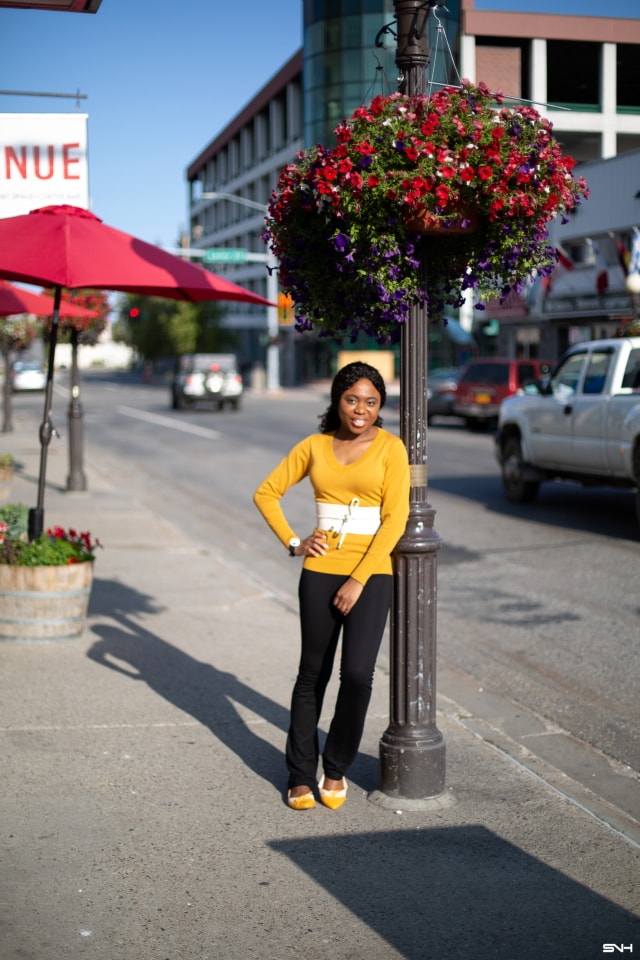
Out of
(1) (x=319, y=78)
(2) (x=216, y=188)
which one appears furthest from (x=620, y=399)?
(2) (x=216, y=188)

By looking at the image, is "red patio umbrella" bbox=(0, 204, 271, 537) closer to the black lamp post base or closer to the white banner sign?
the white banner sign

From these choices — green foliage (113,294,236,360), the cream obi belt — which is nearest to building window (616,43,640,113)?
the cream obi belt

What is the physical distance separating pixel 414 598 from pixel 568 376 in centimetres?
981

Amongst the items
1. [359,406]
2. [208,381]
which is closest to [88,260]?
[359,406]

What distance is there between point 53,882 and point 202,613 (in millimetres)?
4791

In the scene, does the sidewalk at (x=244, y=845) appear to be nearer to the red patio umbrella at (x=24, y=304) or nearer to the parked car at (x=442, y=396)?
the red patio umbrella at (x=24, y=304)

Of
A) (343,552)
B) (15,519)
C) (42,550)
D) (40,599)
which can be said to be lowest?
(40,599)

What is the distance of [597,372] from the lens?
13.4 meters

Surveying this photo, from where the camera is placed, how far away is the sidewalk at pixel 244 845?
356 centimetres

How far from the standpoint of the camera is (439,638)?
8.24 m

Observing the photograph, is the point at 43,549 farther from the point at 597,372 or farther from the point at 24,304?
the point at 597,372

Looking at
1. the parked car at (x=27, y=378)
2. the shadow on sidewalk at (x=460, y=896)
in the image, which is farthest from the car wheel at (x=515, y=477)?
the parked car at (x=27, y=378)

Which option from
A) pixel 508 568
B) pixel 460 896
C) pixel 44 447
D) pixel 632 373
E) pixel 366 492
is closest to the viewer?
pixel 460 896

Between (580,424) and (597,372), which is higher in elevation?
(597,372)
